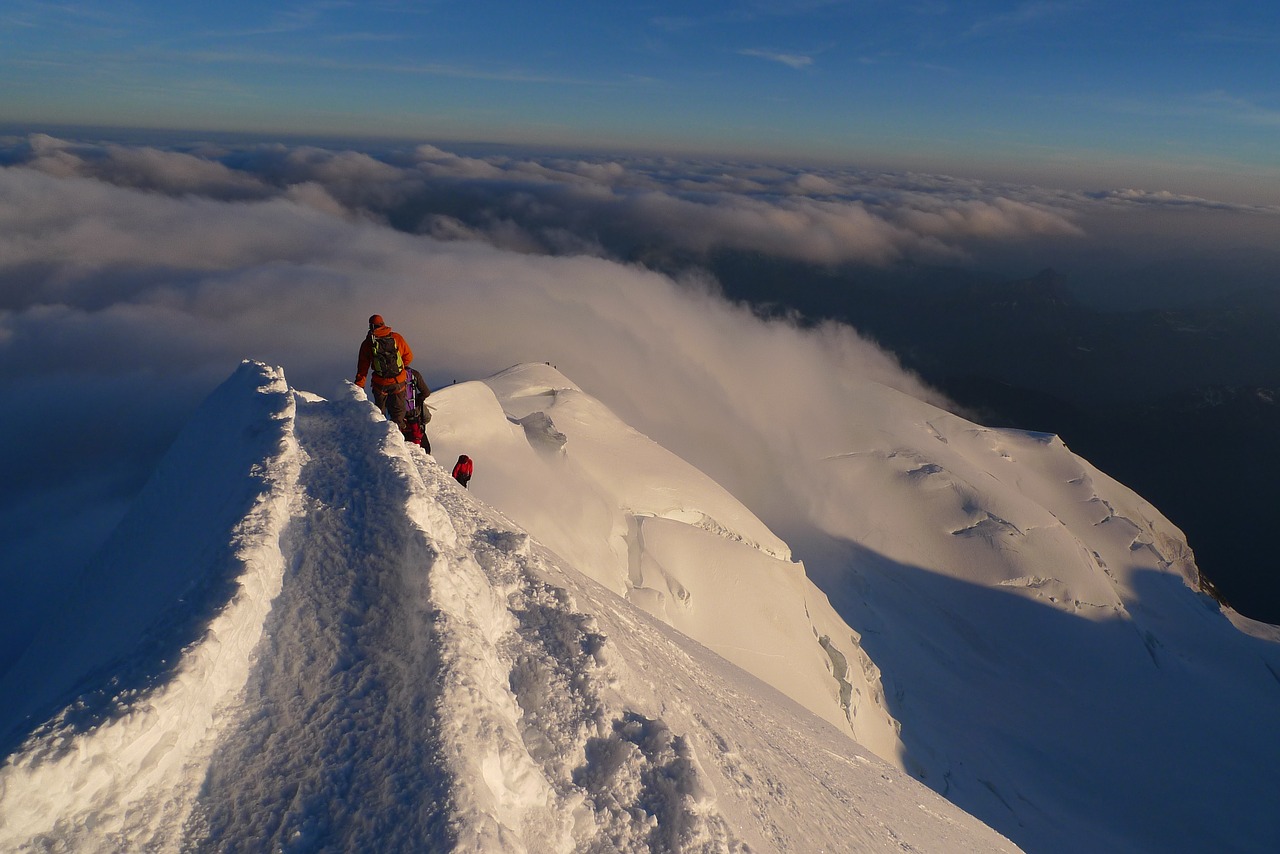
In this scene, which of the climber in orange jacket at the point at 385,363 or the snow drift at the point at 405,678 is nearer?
the snow drift at the point at 405,678

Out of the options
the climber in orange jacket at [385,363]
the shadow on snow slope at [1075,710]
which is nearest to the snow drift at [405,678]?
the climber in orange jacket at [385,363]

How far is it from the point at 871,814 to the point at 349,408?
31.6 feet

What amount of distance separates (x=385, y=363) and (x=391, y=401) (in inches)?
31.5

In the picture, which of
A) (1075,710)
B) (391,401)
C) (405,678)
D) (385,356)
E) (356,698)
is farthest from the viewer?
(1075,710)

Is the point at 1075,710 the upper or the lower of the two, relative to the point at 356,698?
lower

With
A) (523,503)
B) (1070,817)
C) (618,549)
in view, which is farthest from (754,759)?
(1070,817)

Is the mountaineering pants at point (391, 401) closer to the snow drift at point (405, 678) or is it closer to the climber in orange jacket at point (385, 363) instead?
the climber in orange jacket at point (385, 363)

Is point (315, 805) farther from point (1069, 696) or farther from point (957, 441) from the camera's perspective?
point (957, 441)

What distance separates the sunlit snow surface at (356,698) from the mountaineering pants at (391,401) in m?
2.49

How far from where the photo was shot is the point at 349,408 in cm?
939

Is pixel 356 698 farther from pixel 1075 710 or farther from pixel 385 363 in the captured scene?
pixel 1075 710

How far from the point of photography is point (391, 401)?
492 inches

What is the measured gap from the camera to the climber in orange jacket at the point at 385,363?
12039mm

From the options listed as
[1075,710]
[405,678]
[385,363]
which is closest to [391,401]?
[385,363]
